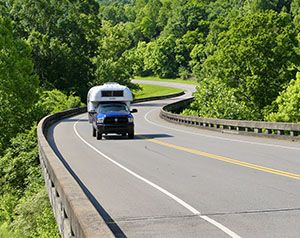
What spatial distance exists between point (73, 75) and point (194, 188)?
6949 centimetres

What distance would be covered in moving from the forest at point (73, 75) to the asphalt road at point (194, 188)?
2.22 m

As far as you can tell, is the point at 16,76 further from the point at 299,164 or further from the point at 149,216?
the point at 149,216

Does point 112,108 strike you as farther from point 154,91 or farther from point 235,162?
point 154,91

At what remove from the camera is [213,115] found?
2152 inches

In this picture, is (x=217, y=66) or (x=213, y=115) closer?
(x=213, y=115)

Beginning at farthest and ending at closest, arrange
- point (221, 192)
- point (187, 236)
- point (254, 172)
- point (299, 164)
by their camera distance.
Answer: point (299, 164), point (254, 172), point (221, 192), point (187, 236)

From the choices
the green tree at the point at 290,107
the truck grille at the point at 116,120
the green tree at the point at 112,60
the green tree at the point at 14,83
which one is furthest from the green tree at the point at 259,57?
the truck grille at the point at 116,120

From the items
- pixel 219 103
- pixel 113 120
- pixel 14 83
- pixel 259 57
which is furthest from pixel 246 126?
pixel 259 57

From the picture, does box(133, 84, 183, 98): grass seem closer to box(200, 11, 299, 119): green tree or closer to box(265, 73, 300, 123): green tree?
box(200, 11, 299, 119): green tree

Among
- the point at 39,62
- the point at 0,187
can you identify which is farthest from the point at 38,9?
the point at 0,187

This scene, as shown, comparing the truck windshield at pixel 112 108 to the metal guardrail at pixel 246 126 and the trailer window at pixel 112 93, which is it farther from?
the metal guardrail at pixel 246 126

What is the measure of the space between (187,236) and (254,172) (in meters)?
7.07

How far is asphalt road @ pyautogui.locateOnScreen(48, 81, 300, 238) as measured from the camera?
909 centimetres

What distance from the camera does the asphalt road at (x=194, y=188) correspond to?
909 centimetres
